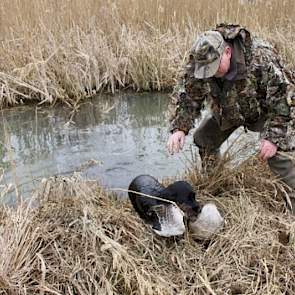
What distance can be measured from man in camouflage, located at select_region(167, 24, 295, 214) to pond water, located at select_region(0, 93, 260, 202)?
32.9 inches

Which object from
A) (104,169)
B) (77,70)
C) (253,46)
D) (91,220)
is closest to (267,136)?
(253,46)

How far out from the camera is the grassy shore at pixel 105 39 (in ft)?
18.0

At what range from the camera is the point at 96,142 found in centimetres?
465

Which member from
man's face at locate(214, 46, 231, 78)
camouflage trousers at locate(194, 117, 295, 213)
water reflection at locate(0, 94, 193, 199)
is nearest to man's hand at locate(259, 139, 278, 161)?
camouflage trousers at locate(194, 117, 295, 213)

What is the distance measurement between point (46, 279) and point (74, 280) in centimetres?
14

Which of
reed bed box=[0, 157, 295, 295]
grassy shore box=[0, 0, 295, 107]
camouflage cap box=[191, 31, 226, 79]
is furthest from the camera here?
grassy shore box=[0, 0, 295, 107]

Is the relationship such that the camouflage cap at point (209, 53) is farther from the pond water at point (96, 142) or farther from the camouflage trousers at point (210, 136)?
the pond water at point (96, 142)

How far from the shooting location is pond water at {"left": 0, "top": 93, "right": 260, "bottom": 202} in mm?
4066

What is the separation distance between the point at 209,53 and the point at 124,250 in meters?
1.08

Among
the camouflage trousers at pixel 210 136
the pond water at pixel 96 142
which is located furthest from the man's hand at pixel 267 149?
the pond water at pixel 96 142

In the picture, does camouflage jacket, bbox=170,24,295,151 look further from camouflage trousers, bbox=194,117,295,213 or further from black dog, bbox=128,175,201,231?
black dog, bbox=128,175,201,231

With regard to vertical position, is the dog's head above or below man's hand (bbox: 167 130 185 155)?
below

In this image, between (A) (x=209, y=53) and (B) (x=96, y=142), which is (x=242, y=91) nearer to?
(A) (x=209, y=53)

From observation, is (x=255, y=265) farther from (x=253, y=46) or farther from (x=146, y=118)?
(x=146, y=118)
